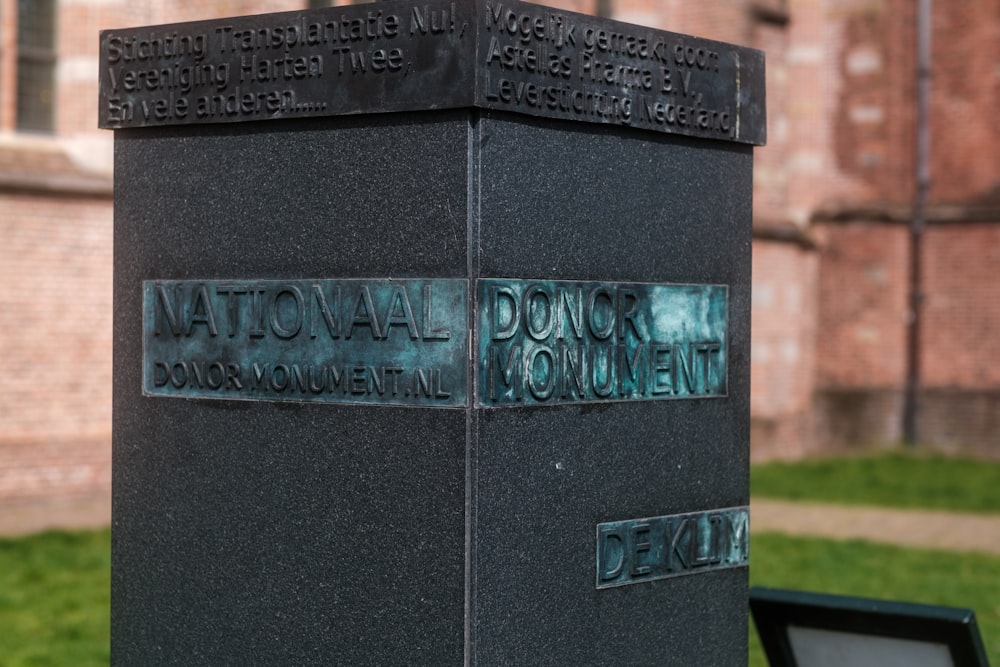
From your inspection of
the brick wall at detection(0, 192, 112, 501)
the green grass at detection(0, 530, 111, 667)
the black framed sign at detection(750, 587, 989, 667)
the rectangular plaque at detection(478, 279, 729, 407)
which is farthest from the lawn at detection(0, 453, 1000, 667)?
the rectangular plaque at detection(478, 279, 729, 407)

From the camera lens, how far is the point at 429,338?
160 inches

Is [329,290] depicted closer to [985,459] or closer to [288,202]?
[288,202]

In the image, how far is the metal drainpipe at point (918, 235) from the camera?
2069 centimetres

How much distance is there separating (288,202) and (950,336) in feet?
56.8

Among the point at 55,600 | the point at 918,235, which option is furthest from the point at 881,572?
the point at 918,235

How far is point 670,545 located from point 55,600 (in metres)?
4.82

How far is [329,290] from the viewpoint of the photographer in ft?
13.9

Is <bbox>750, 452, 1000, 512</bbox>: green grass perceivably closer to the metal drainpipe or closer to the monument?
the metal drainpipe

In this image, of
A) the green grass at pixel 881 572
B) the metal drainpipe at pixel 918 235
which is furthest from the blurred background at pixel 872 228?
the green grass at pixel 881 572

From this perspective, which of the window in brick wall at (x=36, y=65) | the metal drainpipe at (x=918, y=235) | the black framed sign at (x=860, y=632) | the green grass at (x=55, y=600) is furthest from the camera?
the metal drainpipe at (x=918, y=235)

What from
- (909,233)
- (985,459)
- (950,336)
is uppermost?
(909,233)

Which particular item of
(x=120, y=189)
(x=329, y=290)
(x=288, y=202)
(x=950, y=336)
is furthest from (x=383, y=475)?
(x=950, y=336)

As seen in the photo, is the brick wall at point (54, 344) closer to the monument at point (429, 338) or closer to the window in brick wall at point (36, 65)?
the window in brick wall at point (36, 65)

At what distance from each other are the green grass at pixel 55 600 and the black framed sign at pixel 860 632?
3.31m
